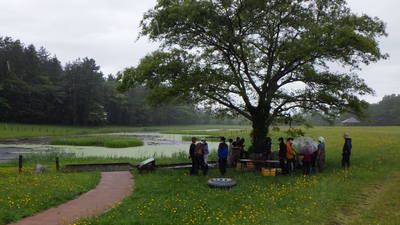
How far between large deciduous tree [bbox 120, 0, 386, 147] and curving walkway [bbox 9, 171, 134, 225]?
587 centimetres

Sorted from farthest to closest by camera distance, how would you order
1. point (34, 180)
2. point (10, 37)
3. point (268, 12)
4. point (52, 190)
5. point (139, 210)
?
point (10, 37) < point (268, 12) < point (34, 180) < point (52, 190) < point (139, 210)

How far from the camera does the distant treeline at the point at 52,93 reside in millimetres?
72000

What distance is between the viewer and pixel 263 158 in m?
18.0

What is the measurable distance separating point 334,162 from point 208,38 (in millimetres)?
10691

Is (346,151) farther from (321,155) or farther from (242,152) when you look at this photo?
(242,152)

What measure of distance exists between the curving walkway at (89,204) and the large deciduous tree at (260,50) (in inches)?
231

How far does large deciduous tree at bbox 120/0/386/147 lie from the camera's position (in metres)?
16.8

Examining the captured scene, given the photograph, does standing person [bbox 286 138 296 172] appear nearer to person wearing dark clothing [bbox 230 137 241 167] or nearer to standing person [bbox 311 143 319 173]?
standing person [bbox 311 143 319 173]

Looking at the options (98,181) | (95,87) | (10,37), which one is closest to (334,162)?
(98,181)

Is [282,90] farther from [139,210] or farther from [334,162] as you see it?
[139,210]

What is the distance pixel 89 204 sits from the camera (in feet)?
35.8

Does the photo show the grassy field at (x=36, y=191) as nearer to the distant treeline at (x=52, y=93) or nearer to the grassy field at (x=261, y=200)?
the grassy field at (x=261, y=200)

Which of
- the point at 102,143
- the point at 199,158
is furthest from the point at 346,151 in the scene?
the point at 102,143

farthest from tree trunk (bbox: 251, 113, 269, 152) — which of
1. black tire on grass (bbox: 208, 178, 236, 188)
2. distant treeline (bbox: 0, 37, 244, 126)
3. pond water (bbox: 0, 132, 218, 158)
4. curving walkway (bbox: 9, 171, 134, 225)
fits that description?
distant treeline (bbox: 0, 37, 244, 126)
